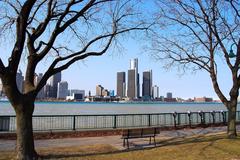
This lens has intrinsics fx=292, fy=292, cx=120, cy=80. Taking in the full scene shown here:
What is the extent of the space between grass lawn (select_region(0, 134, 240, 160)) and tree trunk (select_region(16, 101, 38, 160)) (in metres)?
0.56

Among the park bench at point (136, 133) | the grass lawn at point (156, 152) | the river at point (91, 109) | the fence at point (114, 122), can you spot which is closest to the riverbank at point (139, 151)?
the grass lawn at point (156, 152)

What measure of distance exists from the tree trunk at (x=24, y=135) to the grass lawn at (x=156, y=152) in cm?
56

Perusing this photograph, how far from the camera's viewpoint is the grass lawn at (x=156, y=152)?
1040cm

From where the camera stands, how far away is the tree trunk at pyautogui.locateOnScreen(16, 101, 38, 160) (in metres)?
9.78

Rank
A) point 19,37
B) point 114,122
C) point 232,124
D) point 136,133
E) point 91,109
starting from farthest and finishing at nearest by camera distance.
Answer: point 91,109
point 114,122
point 232,124
point 136,133
point 19,37

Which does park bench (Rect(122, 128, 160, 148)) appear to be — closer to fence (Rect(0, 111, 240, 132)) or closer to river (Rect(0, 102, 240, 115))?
fence (Rect(0, 111, 240, 132))

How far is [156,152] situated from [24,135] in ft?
16.6

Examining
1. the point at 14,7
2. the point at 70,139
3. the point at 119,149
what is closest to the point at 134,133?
the point at 119,149

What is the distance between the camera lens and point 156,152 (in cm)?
1151

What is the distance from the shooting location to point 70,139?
15391mm

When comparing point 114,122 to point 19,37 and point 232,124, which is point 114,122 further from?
point 19,37

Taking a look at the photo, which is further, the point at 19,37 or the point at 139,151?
the point at 139,151

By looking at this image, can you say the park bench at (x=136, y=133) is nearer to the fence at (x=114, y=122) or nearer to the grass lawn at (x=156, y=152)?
the grass lawn at (x=156, y=152)

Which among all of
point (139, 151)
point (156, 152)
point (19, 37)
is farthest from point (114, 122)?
point (19, 37)
